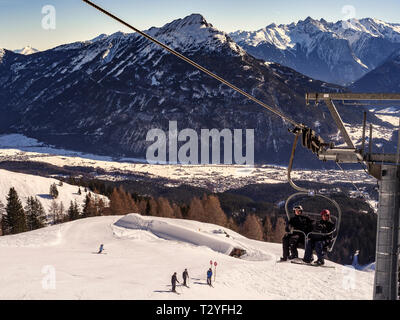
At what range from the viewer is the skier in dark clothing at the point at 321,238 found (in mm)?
17469

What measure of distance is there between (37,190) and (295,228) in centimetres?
15377

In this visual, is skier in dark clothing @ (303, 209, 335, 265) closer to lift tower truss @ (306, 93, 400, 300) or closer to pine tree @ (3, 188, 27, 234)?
lift tower truss @ (306, 93, 400, 300)

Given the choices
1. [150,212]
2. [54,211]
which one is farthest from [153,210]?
[54,211]

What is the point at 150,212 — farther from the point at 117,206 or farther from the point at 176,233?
the point at 176,233

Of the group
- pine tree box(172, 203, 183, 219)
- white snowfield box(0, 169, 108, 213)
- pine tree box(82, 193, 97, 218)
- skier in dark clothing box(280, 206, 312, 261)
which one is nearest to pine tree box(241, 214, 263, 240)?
pine tree box(172, 203, 183, 219)

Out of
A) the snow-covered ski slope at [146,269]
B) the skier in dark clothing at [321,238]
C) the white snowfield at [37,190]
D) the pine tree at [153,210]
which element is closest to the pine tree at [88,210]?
the pine tree at [153,210]

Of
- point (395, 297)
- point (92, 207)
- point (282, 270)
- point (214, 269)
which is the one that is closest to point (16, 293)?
point (214, 269)

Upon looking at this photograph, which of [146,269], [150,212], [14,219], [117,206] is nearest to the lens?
[146,269]

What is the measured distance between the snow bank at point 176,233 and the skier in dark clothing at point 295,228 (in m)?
59.2

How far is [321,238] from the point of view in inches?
695

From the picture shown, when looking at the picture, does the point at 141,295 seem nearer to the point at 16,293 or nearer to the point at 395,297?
the point at 16,293
